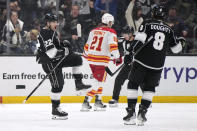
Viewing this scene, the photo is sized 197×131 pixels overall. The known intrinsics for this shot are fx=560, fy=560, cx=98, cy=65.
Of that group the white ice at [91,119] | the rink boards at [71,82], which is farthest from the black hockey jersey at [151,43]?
the rink boards at [71,82]

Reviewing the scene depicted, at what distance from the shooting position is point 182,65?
971 centimetres

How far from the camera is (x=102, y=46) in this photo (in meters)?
8.09

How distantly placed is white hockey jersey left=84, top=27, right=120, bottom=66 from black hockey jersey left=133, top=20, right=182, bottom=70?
1528 mm

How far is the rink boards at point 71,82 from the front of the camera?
31.0 feet

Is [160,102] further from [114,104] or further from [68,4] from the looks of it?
[68,4]

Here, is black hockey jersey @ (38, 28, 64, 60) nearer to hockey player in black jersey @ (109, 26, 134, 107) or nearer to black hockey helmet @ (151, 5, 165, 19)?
black hockey helmet @ (151, 5, 165, 19)

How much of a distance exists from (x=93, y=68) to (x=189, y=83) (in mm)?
2263

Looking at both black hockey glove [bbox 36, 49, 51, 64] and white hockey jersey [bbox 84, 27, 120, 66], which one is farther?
white hockey jersey [bbox 84, 27, 120, 66]

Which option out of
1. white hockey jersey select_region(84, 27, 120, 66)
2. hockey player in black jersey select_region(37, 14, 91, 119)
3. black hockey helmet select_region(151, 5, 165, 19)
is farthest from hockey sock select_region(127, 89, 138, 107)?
white hockey jersey select_region(84, 27, 120, 66)

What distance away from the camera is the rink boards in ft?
31.0

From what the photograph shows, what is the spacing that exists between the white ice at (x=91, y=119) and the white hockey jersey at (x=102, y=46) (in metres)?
0.79

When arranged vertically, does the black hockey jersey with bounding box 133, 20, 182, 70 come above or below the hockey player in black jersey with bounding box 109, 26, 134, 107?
above

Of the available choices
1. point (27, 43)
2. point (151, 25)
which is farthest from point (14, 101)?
point (151, 25)

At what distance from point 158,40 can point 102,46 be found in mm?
1762
